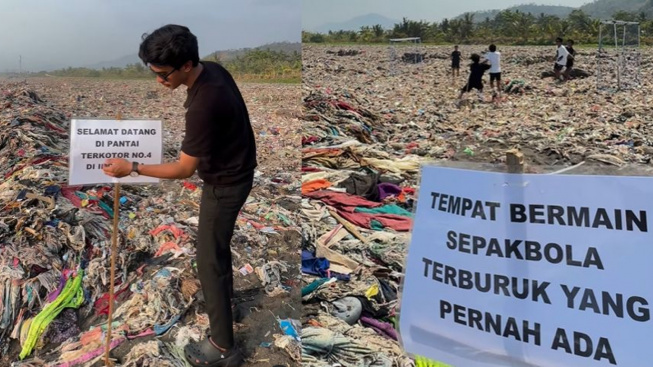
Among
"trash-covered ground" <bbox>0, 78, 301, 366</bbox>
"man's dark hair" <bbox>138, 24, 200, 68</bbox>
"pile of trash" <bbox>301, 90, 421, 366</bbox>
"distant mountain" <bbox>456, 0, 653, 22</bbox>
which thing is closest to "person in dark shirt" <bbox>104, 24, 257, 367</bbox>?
"man's dark hair" <bbox>138, 24, 200, 68</bbox>

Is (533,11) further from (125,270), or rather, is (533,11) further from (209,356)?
(209,356)

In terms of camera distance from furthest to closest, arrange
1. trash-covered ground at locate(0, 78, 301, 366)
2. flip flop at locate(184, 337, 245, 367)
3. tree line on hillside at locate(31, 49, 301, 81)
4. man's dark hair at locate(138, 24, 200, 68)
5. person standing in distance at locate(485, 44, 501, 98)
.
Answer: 1. tree line on hillside at locate(31, 49, 301, 81)
2. person standing in distance at locate(485, 44, 501, 98)
3. trash-covered ground at locate(0, 78, 301, 366)
4. flip flop at locate(184, 337, 245, 367)
5. man's dark hair at locate(138, 24, 200, 68)

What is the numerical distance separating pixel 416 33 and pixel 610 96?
124 inches

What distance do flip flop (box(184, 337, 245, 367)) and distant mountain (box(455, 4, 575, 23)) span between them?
7046mm

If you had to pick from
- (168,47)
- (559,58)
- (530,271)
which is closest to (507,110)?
(559,58)

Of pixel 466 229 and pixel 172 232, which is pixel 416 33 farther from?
pixel 466 229

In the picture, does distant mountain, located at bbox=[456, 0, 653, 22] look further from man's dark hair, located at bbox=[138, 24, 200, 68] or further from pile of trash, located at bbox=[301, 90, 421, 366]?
man's dark hair, located at bbox=[138, 24, 200, 68]

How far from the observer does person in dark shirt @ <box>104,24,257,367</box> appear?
229cm

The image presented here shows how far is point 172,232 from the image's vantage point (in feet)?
14.0

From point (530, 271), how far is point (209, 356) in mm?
1763

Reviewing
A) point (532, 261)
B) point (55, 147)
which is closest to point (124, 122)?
point (532, 261)

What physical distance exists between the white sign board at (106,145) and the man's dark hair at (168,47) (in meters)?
0.53

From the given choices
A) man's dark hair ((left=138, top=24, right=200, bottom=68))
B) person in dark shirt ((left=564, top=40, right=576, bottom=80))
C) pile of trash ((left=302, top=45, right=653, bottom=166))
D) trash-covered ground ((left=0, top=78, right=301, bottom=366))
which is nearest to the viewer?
man's dark hair ((left=138, top=24, right=200, bottom=68))

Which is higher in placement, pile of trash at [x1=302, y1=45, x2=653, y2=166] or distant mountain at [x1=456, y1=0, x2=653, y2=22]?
distant mountain at [x1=456, y1=0, x2=653, y2=22]
